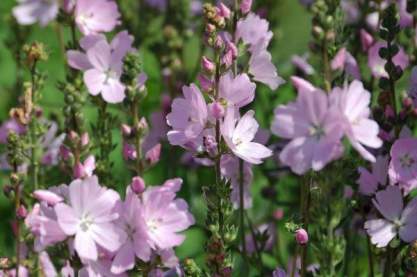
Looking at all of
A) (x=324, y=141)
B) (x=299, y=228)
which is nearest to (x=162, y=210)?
(x=299, y=228)

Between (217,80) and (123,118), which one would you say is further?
(123,118)

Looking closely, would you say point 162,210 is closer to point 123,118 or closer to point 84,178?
point 84,178

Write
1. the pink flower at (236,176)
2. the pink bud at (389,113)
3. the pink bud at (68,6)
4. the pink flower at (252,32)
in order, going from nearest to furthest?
1. the pink bud at (389,113)
2. the pink flower at (252,32)
3. the pink flower at (236,176)
4. the pink bud at (68,6)

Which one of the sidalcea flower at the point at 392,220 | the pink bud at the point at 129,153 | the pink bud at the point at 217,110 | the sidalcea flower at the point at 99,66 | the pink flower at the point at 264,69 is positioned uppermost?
the pink bud at the point at 217,110

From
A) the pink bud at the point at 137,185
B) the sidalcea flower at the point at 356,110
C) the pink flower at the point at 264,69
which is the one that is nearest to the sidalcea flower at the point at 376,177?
the pink flower at the point at 264,69

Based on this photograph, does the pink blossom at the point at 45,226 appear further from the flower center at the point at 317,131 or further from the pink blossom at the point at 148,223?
the flower center at the point at 317,131

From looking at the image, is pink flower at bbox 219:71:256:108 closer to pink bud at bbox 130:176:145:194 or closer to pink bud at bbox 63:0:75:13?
pink bud at bbox 130:176:145:194

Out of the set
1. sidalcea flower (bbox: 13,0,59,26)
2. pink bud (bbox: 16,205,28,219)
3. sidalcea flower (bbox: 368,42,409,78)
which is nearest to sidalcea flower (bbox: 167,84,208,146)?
pink bud (bbox: 16,205,28,219)
